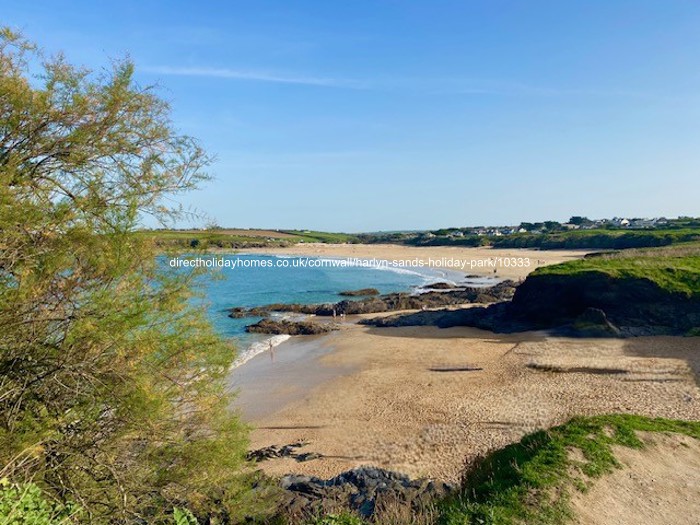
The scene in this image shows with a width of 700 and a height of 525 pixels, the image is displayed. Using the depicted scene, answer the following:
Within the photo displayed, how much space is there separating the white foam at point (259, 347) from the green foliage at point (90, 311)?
18325 mm

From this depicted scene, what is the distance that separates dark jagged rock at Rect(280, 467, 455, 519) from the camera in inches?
371

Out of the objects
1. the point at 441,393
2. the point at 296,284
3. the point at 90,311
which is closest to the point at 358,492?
the point at 90,311

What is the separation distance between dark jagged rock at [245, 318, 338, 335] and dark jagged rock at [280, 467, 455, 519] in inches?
812

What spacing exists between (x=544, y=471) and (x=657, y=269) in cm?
2600

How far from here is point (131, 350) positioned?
6.05 metres

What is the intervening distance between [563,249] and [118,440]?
94.8 metres

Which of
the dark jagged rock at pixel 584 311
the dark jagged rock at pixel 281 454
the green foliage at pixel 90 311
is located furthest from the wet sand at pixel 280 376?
the green foliage at pixel 90 311

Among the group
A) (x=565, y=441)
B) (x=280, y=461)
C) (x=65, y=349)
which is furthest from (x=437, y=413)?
(x=65, y=349)

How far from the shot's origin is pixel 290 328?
33.3 metres

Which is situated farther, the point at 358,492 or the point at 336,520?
the point at 358,492

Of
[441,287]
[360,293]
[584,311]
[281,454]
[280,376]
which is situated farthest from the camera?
[360,293]

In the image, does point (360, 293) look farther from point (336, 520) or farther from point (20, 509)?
point (20, 509)

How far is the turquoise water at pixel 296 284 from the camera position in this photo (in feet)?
153

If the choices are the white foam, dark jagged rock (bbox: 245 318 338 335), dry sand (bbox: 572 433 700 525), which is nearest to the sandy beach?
the white foam
